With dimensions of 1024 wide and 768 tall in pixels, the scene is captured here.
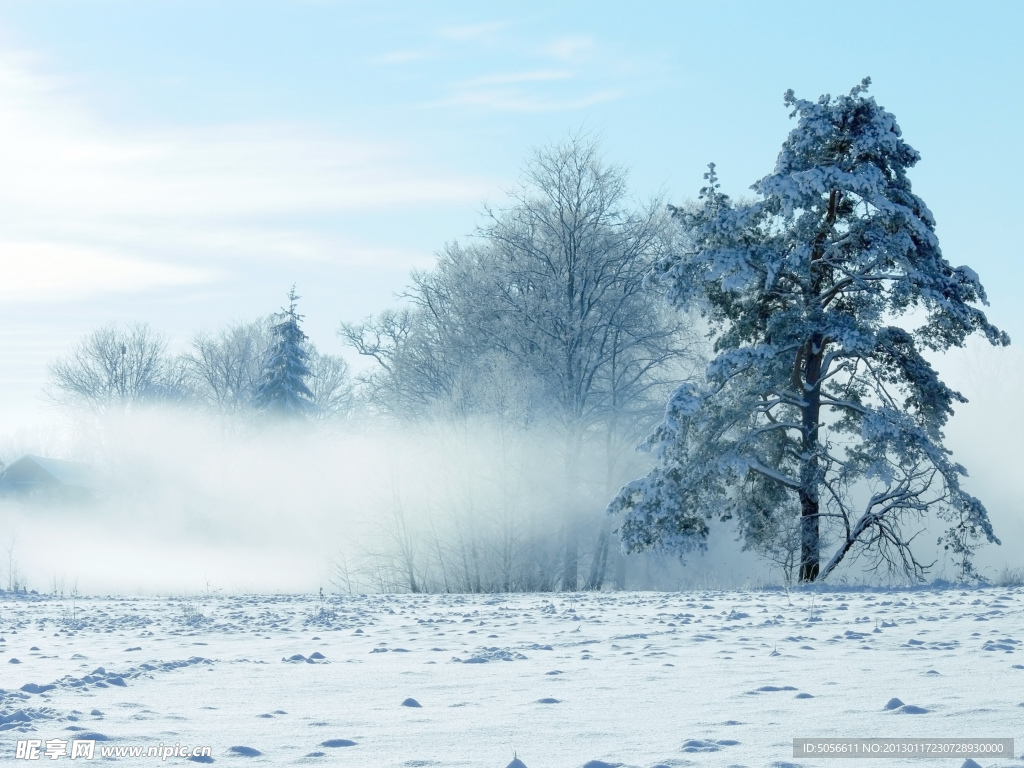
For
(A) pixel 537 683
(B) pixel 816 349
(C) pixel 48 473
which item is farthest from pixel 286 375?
(A) pixel 537 683

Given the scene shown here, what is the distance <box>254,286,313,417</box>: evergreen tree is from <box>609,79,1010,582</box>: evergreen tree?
3460cm

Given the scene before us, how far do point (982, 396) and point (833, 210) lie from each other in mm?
49027

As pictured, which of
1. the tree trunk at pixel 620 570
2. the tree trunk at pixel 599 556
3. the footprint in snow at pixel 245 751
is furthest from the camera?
the tree trunk at pixel 620 570

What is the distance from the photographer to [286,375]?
5372 centimetres

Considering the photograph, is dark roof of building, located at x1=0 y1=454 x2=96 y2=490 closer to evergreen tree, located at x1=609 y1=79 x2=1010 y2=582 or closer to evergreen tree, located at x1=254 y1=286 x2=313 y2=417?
evergreen tree, located at x1=254 y1=286 x2=313 y2=417

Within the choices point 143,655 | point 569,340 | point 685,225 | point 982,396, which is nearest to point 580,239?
point 569,340

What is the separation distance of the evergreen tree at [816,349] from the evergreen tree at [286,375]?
34605mm

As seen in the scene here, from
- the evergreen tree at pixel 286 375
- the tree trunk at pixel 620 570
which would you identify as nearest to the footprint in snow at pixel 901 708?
the tree trunk at pixel 620 570

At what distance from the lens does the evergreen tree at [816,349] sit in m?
20.0

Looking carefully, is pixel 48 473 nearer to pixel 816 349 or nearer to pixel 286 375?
pixel 286 375

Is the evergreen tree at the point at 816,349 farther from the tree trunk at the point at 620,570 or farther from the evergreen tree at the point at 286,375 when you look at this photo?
the evergreen tree at the point at 286,375

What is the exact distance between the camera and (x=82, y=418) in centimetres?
6612

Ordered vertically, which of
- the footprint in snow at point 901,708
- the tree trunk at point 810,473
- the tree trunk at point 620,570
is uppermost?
the tree trunk at point 810,473

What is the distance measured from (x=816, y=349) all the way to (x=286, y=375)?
3706cm
